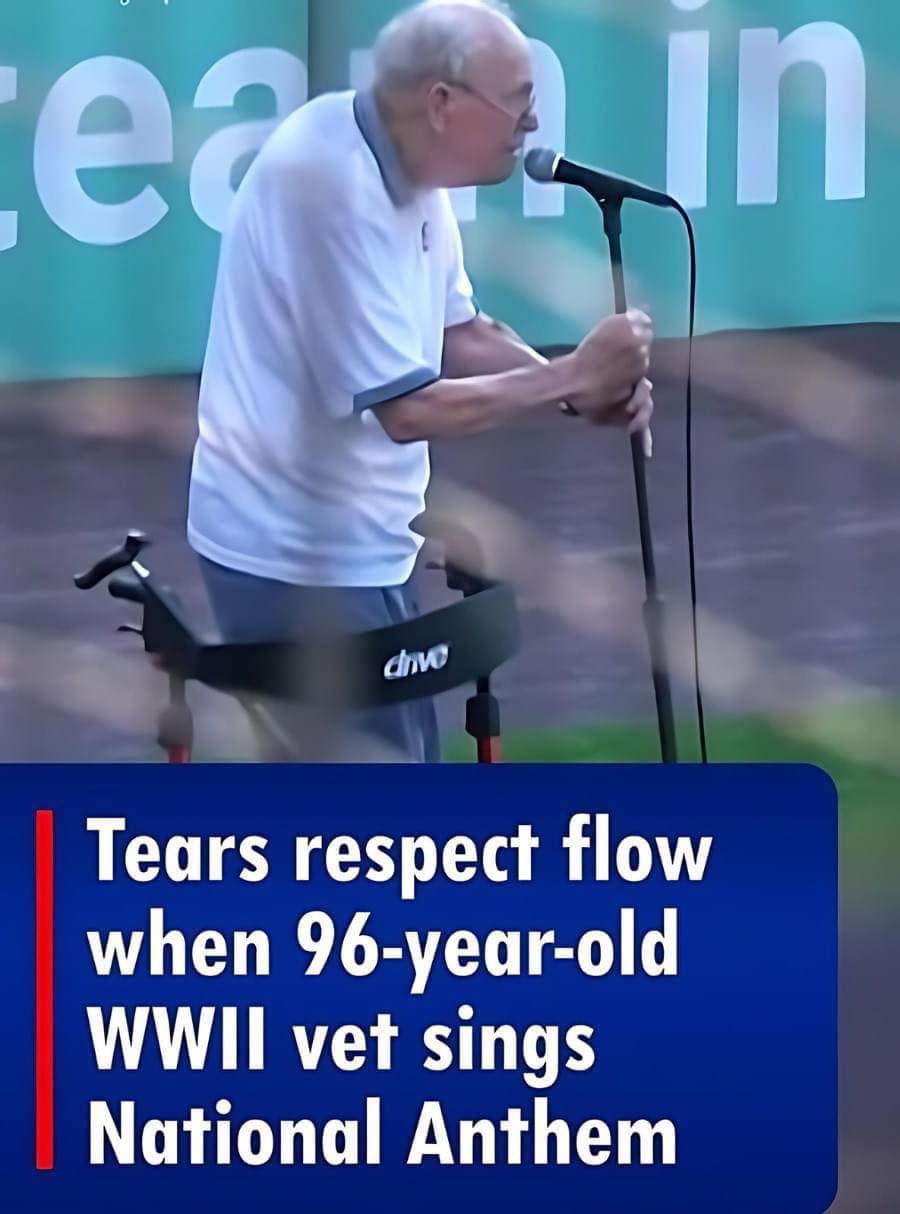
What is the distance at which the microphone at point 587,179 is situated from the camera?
5.49 feet

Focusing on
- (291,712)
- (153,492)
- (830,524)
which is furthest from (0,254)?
(830,524)

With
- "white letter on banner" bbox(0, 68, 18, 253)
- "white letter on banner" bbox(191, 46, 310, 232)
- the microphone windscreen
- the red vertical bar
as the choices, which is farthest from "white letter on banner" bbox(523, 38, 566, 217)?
the red vertical bar

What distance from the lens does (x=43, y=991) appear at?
169 cm

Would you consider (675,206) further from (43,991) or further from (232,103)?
(43,991)

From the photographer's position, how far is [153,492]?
1.68m

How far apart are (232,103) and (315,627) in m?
0.57

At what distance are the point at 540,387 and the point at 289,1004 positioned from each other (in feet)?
2.44

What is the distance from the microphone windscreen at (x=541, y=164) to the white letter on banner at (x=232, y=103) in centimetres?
25

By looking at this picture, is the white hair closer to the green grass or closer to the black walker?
the black walker

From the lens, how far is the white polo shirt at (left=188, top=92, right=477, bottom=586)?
1.62 metres

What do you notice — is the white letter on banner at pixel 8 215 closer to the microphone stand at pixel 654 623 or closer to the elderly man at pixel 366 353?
the elderly man at pixel 366 353

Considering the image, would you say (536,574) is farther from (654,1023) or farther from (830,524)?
(654,1023)

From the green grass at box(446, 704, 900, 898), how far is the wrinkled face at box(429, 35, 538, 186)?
63cm

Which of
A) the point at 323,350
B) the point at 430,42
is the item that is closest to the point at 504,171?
the point at 430,42
